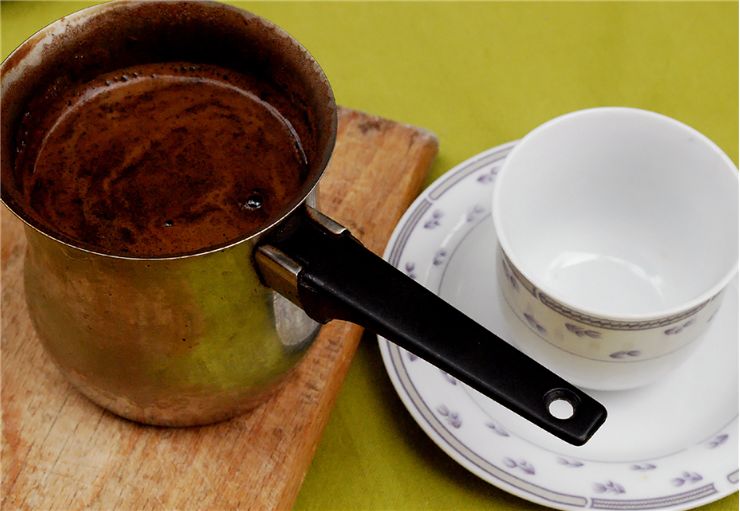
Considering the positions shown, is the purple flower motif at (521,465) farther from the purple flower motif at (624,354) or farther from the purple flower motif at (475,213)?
the purple flower motif at (475,213)

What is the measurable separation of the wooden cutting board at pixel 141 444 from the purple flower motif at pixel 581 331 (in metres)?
0.16

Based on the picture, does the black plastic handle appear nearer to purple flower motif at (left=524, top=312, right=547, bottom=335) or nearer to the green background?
purple flower motif at (left=524, top=312, right=547, bottom=335)

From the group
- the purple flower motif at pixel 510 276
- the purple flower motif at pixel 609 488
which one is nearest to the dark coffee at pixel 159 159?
the purple flower motif at pixel 510 276

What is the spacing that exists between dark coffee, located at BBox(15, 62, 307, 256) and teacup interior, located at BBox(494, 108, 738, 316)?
0.17 metres

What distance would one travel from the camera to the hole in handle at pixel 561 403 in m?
0.51

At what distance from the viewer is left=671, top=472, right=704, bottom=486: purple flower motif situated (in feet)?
2.10

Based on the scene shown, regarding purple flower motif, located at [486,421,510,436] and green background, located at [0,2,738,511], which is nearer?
purple flower motif, located at [486,421,510,436]

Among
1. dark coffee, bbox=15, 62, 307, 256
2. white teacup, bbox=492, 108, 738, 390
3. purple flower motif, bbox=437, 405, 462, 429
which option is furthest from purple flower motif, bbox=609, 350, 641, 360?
dark coffee, bbox=15, 62, 307, 256

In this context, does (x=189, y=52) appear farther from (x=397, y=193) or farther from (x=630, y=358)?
(x=630, y=358)

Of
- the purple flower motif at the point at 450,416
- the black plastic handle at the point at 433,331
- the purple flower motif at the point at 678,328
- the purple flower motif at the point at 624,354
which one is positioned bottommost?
the purple flower motif at the point at 450,416

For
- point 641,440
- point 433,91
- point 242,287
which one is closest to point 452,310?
point 242,287

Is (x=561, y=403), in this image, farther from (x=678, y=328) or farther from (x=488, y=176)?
(x=488, y=176)

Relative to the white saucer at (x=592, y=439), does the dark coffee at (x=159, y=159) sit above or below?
above

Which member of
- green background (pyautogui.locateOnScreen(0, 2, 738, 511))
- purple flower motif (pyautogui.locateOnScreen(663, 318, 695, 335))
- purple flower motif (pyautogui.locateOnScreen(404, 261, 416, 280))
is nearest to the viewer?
purple flower motif (pyautogui.locateOnScreen(663, 318, 695, 335))
